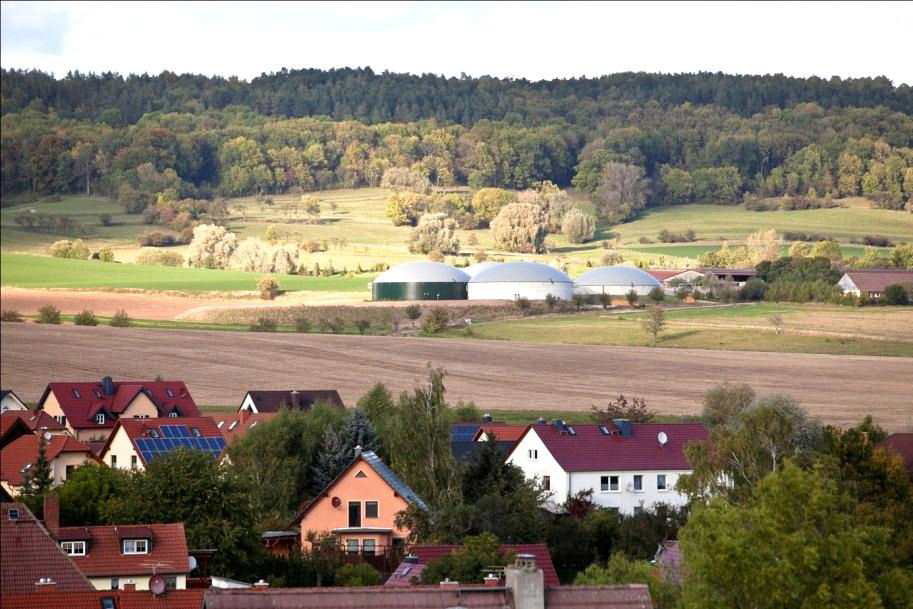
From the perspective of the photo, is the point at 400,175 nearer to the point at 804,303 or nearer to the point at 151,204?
the point at 151,204

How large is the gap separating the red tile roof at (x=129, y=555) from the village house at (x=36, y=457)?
1318 centimetres

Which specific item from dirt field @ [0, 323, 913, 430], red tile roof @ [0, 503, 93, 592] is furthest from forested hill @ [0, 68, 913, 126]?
red tile roof @ [0, 503, 93, 592]

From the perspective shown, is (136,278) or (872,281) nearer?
(872,281)

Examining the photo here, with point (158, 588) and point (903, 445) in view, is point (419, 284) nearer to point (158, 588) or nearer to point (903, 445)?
point (903, 445)

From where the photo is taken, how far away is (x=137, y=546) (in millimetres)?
32812

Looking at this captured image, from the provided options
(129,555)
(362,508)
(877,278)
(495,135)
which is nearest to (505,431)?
(362,508)

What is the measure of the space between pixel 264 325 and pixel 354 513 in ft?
116

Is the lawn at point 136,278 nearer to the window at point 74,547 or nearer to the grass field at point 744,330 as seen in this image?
the window at point 74,547

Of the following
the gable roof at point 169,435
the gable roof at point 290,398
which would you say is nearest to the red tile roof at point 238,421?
the gable roof at point 169,435

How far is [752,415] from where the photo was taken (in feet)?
133

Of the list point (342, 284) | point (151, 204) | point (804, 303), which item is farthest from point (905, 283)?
point (342, 284)

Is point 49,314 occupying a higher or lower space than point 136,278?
higher

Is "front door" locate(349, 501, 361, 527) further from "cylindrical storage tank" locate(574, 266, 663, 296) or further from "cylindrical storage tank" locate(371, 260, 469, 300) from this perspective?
"cylindrical storage tank" locate(371, 260, 469, 300)

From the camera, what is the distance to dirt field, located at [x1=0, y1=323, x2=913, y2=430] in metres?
59.2
